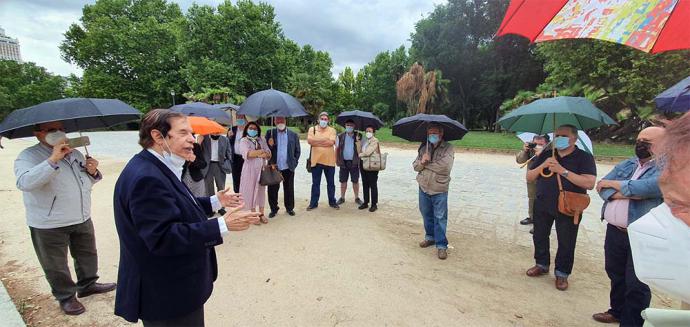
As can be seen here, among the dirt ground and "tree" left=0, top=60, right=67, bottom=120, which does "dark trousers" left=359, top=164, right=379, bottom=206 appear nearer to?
the dirt ground

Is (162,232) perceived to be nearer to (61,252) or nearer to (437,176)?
(61,252)

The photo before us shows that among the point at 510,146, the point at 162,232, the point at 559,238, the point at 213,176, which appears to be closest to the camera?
the point at 162,232

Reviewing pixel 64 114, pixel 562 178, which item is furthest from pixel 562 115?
pixel 64 114

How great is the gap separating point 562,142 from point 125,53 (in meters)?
41.1

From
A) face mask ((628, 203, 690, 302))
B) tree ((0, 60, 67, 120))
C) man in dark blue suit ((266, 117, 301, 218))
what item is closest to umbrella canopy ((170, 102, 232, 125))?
man in dark blue suit ((266, 117, 301, 218))

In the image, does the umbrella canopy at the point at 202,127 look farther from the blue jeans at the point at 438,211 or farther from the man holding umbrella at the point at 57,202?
the blue jeans at the point at 438,211

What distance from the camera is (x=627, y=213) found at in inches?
111

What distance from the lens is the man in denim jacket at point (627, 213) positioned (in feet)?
8.73

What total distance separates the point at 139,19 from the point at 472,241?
4358 cm

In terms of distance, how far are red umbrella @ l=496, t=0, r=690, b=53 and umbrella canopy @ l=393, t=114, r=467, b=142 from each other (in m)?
1.78

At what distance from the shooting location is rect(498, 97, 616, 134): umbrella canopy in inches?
138

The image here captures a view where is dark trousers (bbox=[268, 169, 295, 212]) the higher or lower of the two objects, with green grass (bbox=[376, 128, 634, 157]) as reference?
lower

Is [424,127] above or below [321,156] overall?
above

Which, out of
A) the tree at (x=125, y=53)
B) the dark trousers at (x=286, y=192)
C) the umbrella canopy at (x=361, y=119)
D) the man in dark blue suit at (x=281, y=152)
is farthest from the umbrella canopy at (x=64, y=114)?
the tree at (x=125, y=53)
